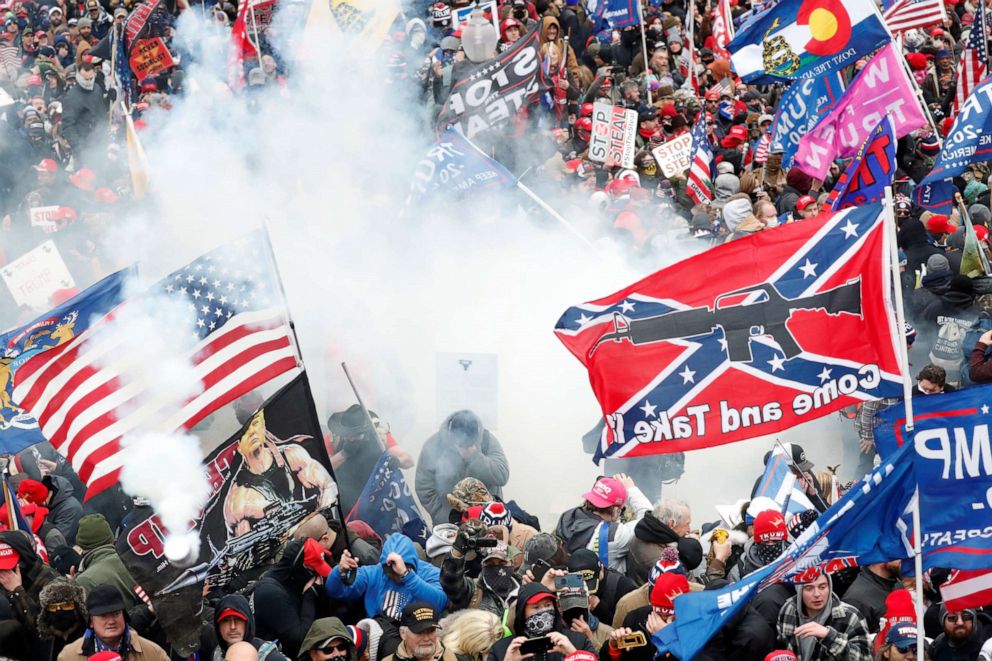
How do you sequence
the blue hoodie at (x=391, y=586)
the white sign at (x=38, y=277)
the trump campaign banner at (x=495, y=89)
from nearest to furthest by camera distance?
the blue hoodie at (x=391, y=586) → the white sign at (x=38, y=277) → the trump campaign banner at (x=495, y=89)

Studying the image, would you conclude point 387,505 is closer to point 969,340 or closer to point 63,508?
point 63,508

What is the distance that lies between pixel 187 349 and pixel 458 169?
14.1 ft

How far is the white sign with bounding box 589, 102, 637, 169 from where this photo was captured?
15.3m

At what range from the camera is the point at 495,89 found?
13.4m

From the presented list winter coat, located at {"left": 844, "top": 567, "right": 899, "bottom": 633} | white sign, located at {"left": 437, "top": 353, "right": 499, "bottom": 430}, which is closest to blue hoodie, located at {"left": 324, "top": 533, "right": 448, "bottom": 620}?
winter coat, located at {"left": 844, "top": 567, "right": 899, "bottom": 633}

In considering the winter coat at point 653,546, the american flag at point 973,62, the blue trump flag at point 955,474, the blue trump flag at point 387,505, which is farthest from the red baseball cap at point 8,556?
the american flag at point 973,62

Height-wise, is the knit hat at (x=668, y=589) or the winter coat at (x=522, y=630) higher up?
the winter coat at (x=522, y=630)

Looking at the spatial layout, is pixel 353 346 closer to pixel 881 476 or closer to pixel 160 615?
pixel 160 615

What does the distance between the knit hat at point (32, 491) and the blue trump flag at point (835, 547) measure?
16.3 ft

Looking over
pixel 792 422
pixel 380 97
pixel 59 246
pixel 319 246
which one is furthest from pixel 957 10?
pixel 792 422

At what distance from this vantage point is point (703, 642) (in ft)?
20.3

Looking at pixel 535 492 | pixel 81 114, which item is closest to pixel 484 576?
pixel 535 492

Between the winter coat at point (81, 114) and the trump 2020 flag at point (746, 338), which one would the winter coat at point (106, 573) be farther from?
the winter coat at point (81, 114)

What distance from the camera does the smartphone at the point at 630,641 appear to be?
21.3ft
